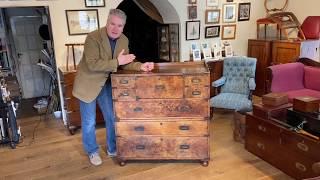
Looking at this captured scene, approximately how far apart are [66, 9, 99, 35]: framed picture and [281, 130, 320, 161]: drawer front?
2845 mm

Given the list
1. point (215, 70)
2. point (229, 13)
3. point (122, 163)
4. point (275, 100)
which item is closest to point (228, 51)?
point (215, 70)

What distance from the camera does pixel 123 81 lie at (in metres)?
2.69

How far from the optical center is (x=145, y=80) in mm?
2668

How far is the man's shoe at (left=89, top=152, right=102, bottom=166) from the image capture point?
3.00m

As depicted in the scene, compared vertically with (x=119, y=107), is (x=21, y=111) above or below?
below

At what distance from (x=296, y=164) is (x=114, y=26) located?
2030 mm

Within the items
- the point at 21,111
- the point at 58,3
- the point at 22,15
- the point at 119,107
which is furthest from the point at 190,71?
the point at 22,15

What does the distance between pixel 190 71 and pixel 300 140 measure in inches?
44.0

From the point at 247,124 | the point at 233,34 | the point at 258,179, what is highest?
the point at 233,34

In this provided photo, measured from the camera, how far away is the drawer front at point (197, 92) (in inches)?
105

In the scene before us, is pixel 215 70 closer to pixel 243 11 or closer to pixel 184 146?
pixel 243 11

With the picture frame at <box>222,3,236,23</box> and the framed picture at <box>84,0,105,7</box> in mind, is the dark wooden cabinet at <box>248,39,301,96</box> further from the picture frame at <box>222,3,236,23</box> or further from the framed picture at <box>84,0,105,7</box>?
the framed picture at <box>84,0,105,7</box>

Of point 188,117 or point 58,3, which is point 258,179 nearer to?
point 188,117

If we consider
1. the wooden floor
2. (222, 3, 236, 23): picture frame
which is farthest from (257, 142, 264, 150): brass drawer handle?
(222, 3, 236, 23): picture frame
